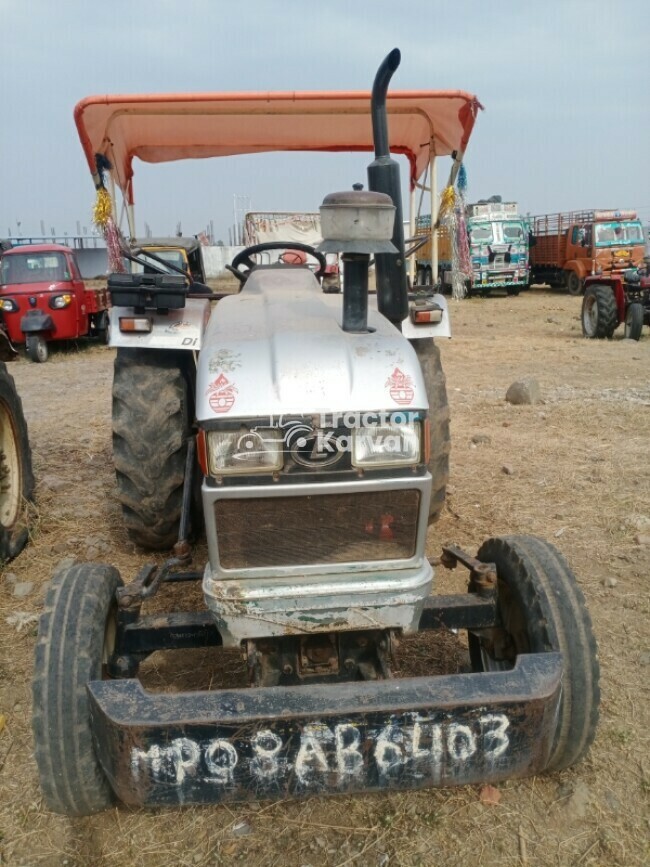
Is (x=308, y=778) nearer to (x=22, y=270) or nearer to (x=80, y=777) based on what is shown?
(x=80, y=777)

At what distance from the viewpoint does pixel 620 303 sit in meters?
12.6

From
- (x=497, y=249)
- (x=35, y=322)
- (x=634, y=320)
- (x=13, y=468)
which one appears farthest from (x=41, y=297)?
(x=497, y=249)

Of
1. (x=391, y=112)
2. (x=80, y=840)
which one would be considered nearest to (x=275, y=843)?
(x=80, y=840)

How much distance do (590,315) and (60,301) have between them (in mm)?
9010

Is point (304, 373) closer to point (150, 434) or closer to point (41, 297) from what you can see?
point (150, 434)

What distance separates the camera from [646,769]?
2590 millimetres

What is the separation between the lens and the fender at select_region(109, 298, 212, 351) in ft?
11.2

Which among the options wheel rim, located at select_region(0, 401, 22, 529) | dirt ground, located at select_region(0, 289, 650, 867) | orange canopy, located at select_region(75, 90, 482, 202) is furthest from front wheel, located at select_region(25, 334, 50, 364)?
wheel rim, located at select_region(0, 401, 22, 529)

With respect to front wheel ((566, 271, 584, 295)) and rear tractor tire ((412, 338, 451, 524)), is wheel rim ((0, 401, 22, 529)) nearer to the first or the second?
rear tractor tire ((412, 338, 451, 524))

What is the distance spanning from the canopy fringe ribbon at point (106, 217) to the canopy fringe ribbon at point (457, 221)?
2.07m

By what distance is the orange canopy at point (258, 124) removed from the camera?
439 cm

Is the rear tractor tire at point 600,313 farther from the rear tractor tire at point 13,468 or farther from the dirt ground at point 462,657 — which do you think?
the rear tractor tire at point 13,468

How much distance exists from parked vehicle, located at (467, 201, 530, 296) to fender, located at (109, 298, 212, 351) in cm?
2012

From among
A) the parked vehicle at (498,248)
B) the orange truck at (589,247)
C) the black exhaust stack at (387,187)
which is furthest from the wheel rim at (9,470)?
the parked vehicle at (498,248)
